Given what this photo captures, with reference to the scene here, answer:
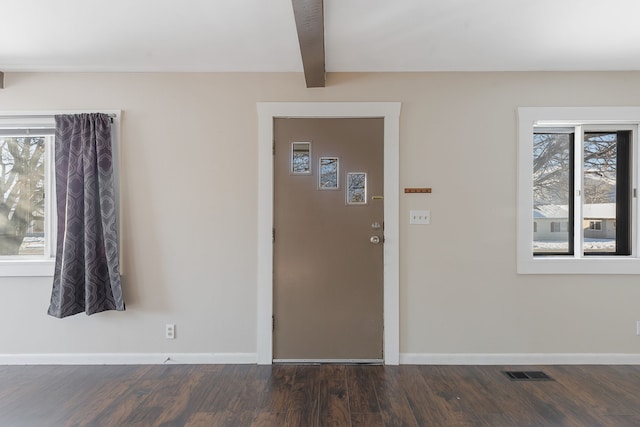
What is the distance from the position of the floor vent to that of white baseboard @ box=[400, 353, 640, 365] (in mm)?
124

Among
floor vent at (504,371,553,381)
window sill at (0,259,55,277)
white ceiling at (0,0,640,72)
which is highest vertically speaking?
white ceiling at (0,0,640,72)

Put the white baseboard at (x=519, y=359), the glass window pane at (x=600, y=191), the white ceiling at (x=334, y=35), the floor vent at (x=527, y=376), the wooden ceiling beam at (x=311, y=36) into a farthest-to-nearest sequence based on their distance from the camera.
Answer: the glass window pane at (x=600, y=191) → the white baseboard at (x=519, y=359) → the floor vent at (x=527, y=376) → the white ceiling at (x=334, y=35) → the wooden ceiling beam at (x=311, y=36)

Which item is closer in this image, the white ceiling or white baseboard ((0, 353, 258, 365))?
the white ceiling

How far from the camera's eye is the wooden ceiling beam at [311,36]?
70.7 inches

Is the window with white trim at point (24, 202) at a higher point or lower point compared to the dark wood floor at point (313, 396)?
higher

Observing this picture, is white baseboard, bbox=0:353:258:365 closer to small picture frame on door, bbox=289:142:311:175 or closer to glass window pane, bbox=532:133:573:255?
small picture frame on door, bbox=289:142:311:175

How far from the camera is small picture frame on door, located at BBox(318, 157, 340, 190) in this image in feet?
9.18

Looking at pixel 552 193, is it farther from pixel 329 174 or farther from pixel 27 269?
pixel 27 269

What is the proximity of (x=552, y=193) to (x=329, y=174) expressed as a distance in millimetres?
1882

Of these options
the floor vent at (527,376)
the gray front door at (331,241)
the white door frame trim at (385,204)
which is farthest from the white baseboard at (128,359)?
the floor vent at (527,376)

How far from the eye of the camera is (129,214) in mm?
2807

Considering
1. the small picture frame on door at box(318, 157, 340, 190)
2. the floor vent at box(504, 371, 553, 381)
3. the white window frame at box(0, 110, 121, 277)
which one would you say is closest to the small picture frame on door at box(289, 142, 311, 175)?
the small picture frame on door at box(318, 157, 340, 190)

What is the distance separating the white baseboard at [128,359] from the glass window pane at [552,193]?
8.50 ft

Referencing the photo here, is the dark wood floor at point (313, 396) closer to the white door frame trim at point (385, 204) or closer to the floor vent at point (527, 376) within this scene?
the floor vent at point (527, 376)
